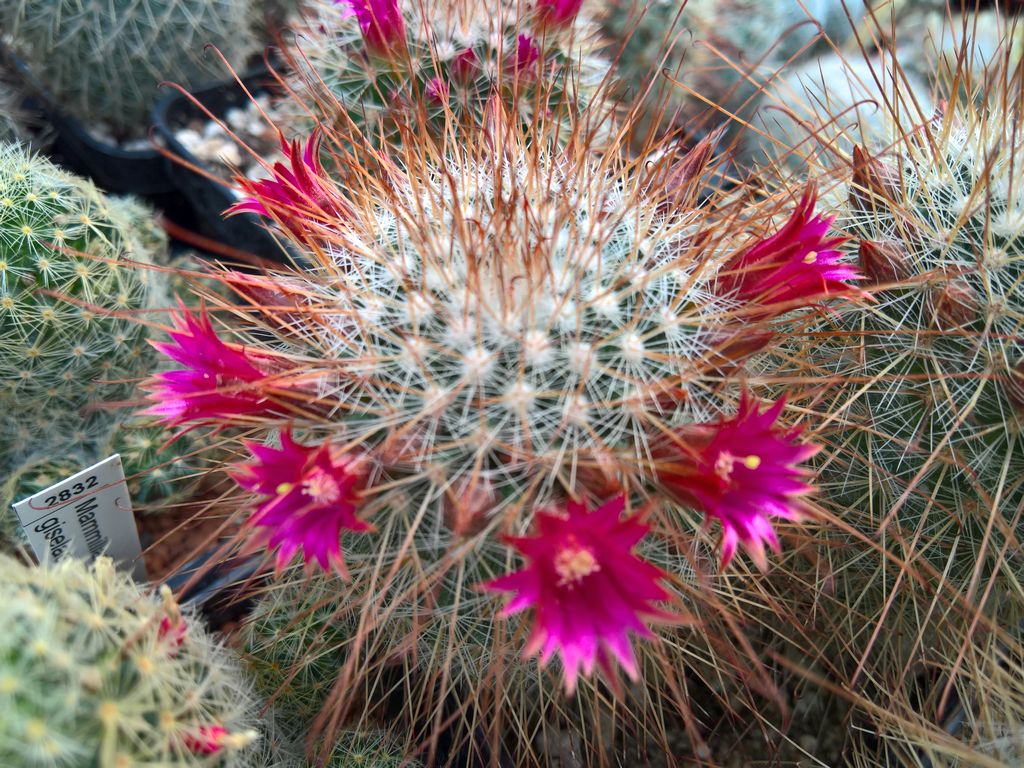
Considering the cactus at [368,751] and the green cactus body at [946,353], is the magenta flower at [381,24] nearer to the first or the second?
the green cactus body at [946,353]

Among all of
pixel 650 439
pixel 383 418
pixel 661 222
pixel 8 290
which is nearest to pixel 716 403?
pixel 650 439

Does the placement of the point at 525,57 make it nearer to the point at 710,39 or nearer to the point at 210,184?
the point at 210,184

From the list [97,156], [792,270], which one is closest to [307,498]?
[792,270]

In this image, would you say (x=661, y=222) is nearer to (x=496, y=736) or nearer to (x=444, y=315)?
(x=444, y=315)

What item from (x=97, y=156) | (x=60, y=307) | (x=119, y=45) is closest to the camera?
(x=60, y=307)

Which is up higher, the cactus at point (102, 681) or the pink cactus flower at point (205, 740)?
the cactus at point (102, 681)

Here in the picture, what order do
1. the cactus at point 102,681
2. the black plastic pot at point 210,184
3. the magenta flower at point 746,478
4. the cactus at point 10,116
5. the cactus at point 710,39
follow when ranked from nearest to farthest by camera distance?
the cactus at point 102,681 < the magenta flower at point 746,478 < the cactus at point 10,116 < the black plastic pot at point 210,184 < the cactus at point 710,39

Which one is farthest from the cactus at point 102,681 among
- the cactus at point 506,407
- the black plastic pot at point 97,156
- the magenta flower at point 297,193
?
the black plastic pot at point 97,156
